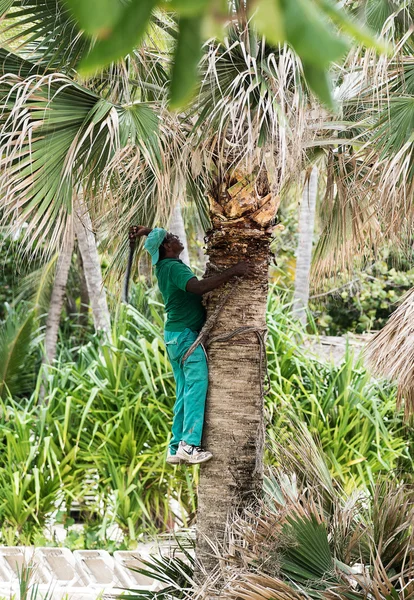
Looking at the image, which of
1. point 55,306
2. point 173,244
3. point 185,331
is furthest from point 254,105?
point 55,306

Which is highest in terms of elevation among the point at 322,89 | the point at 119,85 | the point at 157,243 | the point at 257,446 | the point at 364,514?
the point at 119,85

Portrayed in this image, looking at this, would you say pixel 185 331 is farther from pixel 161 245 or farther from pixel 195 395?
pixel 161 245

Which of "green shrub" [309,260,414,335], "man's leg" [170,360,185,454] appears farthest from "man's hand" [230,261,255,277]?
"green shrub" [309,260,414,335]

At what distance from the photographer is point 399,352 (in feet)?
18.3

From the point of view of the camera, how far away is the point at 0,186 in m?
4.74

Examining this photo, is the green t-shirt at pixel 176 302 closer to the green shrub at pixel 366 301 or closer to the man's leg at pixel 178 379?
the man's leg at pixel 178 379

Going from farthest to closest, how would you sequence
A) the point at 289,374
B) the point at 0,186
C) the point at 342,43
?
the point at 289,374 < the point at 0,186 < the point at 342,43

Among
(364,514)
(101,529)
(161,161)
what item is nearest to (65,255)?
(101,529)

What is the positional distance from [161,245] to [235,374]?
1028 millimetres

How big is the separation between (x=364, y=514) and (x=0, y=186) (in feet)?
9.67

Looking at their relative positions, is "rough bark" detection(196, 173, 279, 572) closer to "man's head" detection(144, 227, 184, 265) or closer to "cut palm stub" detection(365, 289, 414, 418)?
"man's head" detection(144, 227, 184, 265)

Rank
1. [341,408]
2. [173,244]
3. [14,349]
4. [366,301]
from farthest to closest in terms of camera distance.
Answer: [366,301]
[14,349]
[341,408]
[173,244]

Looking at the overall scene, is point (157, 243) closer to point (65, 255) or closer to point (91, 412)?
point (91, 412)

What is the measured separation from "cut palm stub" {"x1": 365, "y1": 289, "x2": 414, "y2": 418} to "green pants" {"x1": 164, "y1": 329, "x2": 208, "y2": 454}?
1.35 metres
